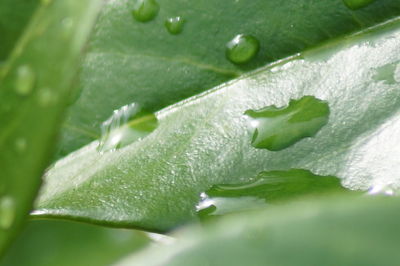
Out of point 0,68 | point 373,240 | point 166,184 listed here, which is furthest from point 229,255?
point 166,184

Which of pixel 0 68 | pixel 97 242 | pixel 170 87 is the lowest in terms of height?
pixel 97 242

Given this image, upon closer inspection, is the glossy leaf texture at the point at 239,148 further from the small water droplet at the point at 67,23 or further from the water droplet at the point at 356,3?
the small water droplet at the point at 67,23

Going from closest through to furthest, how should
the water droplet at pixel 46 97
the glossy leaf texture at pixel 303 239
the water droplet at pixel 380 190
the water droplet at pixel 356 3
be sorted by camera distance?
the glossy leaf texture at pixel 303 239, the water droplet at pixel 46 97, the water droplet at pixel 380 190, the water droplet at pixel 356 3

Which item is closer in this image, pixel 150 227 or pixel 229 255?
pixel 229 255

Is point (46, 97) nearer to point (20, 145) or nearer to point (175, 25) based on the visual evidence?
point (20, 145)

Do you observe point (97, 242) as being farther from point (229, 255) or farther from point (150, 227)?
point (229, 255)

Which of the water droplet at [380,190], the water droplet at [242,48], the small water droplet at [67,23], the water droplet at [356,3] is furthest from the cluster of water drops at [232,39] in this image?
the small water droplet at [67,23]

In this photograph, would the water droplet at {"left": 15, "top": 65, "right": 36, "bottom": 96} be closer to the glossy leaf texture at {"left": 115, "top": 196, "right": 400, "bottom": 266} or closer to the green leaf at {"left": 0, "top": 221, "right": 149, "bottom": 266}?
the glossy leaf texture at {"left": 115, "top": 196, "right": 400, "bottom": 266}
